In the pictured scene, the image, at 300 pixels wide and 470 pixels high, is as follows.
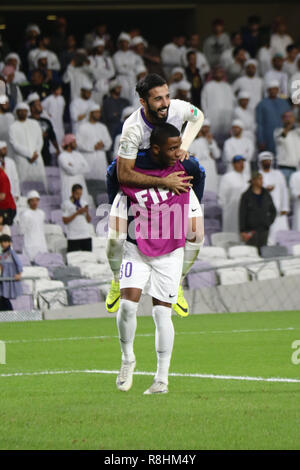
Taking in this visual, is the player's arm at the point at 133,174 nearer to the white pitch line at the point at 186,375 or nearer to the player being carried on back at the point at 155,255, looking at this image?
the player being carried on back at the point at 155,255

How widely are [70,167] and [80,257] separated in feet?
7.08

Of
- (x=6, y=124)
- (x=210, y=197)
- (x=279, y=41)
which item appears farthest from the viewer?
(x=279, y=41)

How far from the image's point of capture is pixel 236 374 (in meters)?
9.15

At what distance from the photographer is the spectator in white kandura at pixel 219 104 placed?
2327 cm

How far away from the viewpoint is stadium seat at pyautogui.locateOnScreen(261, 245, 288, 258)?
20.2 m

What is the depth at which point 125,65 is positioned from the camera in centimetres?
2342

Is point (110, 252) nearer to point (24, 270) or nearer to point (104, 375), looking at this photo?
point (104, 375)

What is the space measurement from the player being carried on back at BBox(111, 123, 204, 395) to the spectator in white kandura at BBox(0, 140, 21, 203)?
11.8m

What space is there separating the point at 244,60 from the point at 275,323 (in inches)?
435

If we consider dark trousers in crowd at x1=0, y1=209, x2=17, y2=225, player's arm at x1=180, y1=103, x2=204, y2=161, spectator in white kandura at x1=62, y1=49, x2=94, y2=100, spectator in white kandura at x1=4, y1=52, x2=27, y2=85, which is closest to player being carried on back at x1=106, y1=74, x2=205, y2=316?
player's arm at x1=180, y1=103, x2=204, y2=161

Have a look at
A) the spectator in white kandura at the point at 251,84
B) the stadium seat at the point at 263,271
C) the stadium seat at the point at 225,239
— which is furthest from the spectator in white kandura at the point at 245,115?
the stadium seat at the point at 263,271

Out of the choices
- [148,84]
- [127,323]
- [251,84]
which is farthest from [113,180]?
[251,84]

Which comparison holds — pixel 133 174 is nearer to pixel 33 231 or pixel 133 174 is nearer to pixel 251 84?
pixel 33 231

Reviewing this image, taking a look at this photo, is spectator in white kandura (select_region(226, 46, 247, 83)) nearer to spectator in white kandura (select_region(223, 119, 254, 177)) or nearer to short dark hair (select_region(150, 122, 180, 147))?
spectator in white kandura (select_region(223, 119, 254, 177))
